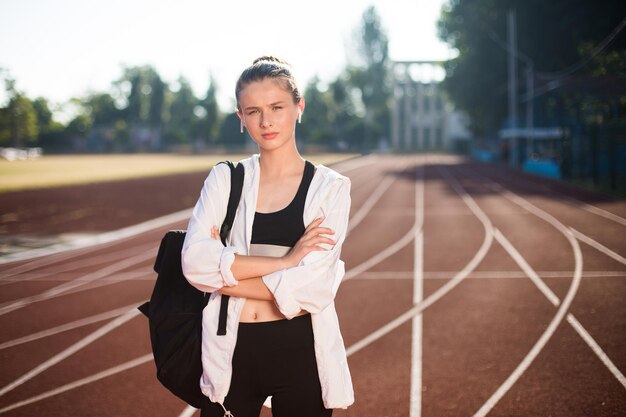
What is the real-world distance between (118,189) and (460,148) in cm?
5547

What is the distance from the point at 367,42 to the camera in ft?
269

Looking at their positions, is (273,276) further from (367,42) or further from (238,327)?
(367,42)

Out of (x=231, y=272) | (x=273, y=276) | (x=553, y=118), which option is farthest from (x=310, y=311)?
(x=553, y=118)

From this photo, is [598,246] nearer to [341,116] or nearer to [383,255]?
[383,255]

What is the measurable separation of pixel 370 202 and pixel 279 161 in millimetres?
18978

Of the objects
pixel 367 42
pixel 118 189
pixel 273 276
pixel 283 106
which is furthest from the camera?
pixel 367 42

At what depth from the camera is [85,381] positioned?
545cm

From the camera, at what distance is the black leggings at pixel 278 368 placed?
224 centimetres

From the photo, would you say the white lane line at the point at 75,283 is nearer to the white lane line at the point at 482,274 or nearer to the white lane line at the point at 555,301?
the white lane line at the point at 482,274

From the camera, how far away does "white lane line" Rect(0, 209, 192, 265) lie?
469 inches

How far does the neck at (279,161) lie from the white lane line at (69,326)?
547 cm

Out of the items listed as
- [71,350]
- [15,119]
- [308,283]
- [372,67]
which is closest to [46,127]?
[15,119]

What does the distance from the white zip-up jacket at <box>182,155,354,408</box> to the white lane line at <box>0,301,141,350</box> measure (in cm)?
535


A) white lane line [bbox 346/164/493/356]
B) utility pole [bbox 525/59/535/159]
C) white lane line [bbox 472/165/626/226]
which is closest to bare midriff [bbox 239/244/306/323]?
white lane line [bbox 346/164/493/356]
